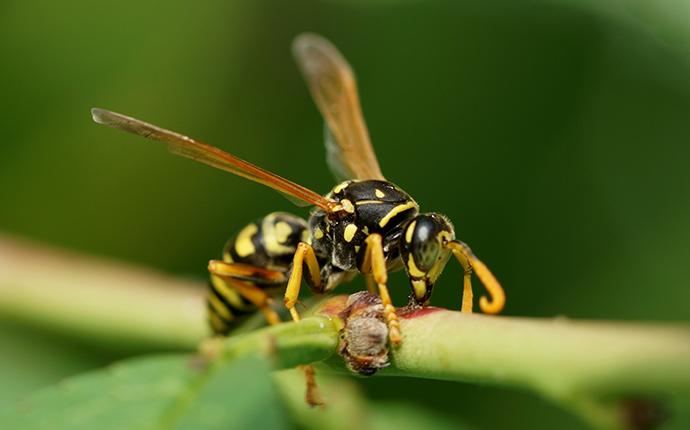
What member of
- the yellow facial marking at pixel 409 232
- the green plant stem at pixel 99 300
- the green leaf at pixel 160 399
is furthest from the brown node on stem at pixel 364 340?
the green plant stem at pixel 99 300

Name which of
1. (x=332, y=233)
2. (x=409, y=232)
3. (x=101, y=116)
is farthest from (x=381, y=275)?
(x=101, y=116)

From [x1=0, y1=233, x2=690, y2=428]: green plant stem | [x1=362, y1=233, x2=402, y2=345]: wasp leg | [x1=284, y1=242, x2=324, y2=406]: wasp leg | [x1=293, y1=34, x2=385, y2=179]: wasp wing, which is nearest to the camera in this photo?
[x1=0, y1=233, x2=690, y2=428]: green plant stem

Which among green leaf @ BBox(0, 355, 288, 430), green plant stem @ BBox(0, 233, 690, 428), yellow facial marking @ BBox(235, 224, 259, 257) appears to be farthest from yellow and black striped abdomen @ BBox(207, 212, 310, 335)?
green leaf @ BBox(0, 355, 288, 430)

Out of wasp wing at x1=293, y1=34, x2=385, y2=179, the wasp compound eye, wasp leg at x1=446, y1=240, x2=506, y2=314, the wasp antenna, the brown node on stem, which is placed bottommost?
the brown node on stem

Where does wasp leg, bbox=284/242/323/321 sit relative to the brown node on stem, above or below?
above

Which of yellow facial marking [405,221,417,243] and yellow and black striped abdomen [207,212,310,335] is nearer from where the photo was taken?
yellow facial marking [405,221,417,243]

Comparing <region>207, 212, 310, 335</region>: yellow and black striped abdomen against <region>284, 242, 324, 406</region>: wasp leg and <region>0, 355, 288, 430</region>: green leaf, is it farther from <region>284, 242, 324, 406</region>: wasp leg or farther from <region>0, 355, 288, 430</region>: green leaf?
<region>0, 355, 288, 430</region>: green leaf

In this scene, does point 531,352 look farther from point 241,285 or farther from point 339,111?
point 339,111

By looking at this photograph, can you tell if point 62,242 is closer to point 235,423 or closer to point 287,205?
point 287,205

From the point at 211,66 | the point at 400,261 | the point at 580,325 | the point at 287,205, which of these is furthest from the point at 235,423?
the point at 211,66
